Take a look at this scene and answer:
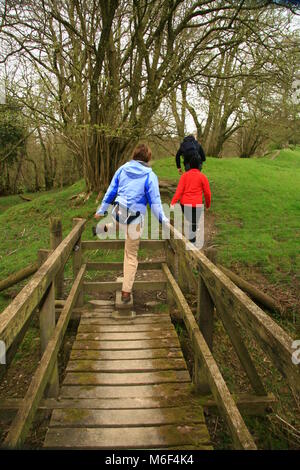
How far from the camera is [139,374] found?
3254 mm

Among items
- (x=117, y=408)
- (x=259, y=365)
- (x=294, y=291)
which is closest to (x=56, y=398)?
(x=117, y=408)

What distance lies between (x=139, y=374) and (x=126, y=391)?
0.26 metres

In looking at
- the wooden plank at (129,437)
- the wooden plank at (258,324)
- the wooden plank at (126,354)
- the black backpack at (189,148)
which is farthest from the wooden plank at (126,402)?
the black backpack at (189,148)

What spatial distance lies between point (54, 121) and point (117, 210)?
19.8 ft

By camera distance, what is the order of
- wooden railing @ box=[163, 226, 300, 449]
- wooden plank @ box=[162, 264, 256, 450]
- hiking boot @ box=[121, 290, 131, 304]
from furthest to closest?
1. hiking boot @ box=[121, 290, 131, 304]
2. wooden plank @ box=[162, 264, 256, 450]
3. wooden railing @ box=[163, 226, 300, 449]

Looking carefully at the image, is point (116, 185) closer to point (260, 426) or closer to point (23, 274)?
point (23, 274)

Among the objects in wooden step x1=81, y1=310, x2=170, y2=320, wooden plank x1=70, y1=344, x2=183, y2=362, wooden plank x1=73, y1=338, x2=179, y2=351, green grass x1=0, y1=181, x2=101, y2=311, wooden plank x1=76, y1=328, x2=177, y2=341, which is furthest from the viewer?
green grass x1=0, y1=181, x2=101, y2=311

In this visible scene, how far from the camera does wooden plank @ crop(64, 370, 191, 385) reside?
3133mm

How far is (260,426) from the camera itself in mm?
3564

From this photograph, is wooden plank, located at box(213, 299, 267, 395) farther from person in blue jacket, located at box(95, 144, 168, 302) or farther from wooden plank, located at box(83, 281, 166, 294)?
wooden plank, located at box(83, 281, 166, 294)

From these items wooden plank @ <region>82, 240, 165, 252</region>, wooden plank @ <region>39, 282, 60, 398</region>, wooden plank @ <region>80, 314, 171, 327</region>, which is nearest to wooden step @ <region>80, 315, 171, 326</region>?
wooden plank @ <region>80, 314, 171, 327</region>

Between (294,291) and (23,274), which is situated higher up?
(23,274)

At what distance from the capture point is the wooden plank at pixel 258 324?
5.14ft

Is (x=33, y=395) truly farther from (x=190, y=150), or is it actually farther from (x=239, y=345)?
(x=190, y=150)
